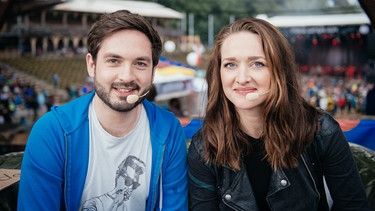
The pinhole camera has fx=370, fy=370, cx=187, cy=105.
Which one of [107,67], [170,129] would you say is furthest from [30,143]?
[170,129]

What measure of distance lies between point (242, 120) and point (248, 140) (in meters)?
0.09

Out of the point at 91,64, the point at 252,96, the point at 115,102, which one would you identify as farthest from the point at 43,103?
the point at 252,96

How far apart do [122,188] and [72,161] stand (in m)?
0.25

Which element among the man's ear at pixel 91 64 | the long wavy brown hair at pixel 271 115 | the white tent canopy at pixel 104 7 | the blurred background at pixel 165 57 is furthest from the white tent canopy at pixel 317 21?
the man's ear at pixel 91 64

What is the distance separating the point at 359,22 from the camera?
20.1 meters

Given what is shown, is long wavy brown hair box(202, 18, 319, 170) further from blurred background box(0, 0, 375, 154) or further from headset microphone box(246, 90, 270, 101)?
blurred background box(0, 0, 375, 154)

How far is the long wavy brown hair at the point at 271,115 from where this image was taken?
1515 mm

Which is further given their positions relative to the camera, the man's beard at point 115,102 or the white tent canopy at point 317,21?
the white tent canopy at point 317,21

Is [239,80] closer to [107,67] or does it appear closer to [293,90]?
[293,90]

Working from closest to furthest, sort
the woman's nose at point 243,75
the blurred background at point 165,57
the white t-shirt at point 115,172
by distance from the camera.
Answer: the woman's nose at point 243,75
the white t-shirt at point 115,172
the blurred background at point 165,57

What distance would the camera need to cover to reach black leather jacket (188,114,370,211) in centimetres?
151

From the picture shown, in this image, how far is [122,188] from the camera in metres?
1.65

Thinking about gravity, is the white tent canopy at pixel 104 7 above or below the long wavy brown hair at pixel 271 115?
above

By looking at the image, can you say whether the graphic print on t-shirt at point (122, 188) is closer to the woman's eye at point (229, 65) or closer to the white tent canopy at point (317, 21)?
the woman's eye at point (229, 65)
